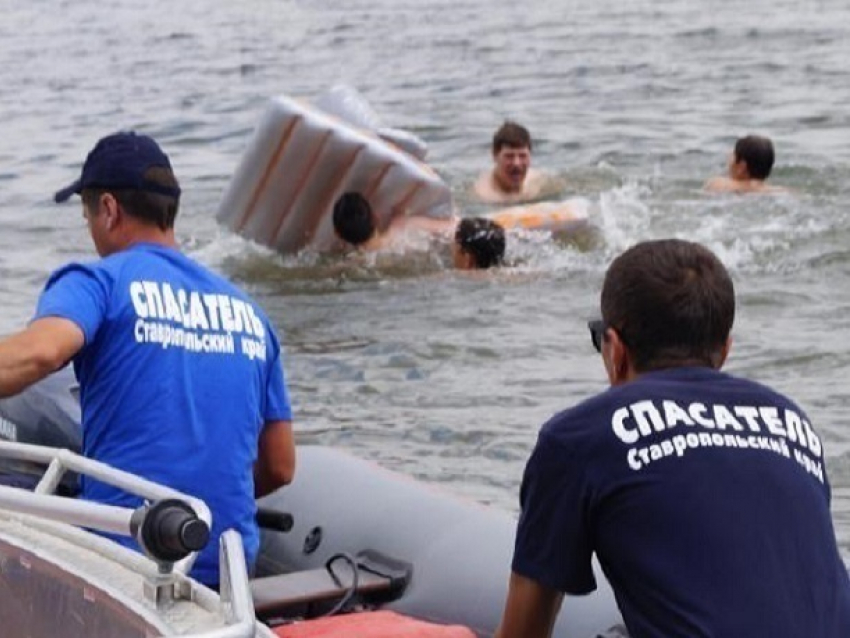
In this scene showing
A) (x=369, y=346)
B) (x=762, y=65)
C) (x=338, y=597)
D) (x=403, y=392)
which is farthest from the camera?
(x=762, y=65)

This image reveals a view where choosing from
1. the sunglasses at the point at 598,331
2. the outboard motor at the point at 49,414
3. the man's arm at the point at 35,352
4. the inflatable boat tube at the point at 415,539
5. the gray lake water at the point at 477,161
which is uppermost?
the sunglasses at the point at 598,331

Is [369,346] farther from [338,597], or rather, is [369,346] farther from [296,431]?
[338,597]

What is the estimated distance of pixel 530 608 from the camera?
295 centimetres

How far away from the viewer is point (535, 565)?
9.57 feet

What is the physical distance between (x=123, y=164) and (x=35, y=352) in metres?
0.56

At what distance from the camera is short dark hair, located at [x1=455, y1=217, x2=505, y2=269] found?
10000mm

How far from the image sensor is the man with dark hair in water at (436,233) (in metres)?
9.91

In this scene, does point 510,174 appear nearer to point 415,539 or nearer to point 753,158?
point 753,158

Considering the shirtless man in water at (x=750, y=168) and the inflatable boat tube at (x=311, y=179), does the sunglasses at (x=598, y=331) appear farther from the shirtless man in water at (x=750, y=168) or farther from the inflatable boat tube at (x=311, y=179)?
the shirtless man in water at (x=750, y=168)

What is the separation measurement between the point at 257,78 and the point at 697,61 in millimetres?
3848

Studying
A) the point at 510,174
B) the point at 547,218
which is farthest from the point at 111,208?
the point at 510,174

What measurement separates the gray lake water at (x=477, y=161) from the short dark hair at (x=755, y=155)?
234mm

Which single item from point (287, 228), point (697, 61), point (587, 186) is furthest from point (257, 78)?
point (287, 228)

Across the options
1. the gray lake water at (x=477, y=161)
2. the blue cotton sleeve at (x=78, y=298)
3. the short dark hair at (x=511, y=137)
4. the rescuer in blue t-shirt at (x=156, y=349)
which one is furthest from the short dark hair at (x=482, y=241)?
the blue cotton sleeve at (x=78, y=298)
